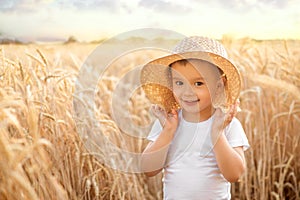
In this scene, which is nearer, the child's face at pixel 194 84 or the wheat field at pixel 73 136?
the wheat field at pixel 73 136

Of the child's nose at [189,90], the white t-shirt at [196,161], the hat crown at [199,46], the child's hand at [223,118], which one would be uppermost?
the hat crown at [199,46]

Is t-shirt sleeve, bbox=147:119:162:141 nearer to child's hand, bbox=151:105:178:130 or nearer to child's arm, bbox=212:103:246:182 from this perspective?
child's hand, bbox=151:105:178:130

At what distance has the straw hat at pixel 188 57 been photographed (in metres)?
1.78

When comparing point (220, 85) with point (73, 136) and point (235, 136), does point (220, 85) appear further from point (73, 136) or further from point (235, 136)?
point (73, 136)

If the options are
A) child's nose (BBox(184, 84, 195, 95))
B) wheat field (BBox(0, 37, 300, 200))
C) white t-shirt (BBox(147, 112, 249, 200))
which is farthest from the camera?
white t-shirt (BBox(147, 112, 249, 200))

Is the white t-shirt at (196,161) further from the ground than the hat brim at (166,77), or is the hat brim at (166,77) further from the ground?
the hat brim at (166,77)

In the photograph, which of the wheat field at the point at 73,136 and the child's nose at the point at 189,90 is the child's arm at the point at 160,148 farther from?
the wheat field at the point at 73,136

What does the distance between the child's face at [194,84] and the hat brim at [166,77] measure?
0.03 meters

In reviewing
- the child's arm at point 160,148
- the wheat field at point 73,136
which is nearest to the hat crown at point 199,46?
the child's arm at point 160,148

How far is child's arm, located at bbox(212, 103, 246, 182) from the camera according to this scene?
1.75m

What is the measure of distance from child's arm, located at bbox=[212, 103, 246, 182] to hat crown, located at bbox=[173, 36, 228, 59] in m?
0.22

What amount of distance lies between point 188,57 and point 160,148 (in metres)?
0.36

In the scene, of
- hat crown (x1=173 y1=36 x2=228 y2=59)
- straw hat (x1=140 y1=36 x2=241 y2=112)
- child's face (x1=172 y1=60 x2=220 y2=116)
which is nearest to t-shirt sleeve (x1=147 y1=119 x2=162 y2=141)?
straw hat (x1=140 y1=36 x2=241 y2=112)

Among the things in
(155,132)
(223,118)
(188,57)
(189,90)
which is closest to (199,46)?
(188,57)
